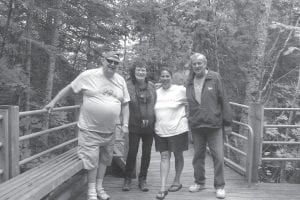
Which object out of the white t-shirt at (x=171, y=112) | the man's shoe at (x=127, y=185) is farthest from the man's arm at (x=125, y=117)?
the man's shoe at (x=127, y=185)

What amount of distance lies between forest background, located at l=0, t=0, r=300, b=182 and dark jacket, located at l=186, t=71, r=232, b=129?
4.33 metres

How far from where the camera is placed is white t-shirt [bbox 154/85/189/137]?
520 cm

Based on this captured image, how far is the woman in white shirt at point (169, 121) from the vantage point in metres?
5.20

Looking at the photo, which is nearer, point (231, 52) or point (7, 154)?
point (7, 154)

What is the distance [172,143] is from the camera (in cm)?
523

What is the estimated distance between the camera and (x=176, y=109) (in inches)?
206

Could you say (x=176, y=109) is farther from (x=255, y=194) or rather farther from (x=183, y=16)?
(x=183, y=16)

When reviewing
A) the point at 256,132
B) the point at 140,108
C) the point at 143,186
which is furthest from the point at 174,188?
the point at 256,132

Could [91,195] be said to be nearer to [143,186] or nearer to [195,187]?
[143,186]

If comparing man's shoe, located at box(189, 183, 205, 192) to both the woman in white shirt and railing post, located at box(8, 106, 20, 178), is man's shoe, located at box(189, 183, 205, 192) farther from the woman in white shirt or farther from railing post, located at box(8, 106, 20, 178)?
railing post, located at box(8, 106, 20, 178)

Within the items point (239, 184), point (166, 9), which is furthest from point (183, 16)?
point (239, 184)

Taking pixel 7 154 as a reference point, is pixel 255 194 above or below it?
below

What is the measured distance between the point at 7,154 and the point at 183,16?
8.22 meters

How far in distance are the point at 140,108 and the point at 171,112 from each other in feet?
1.41
